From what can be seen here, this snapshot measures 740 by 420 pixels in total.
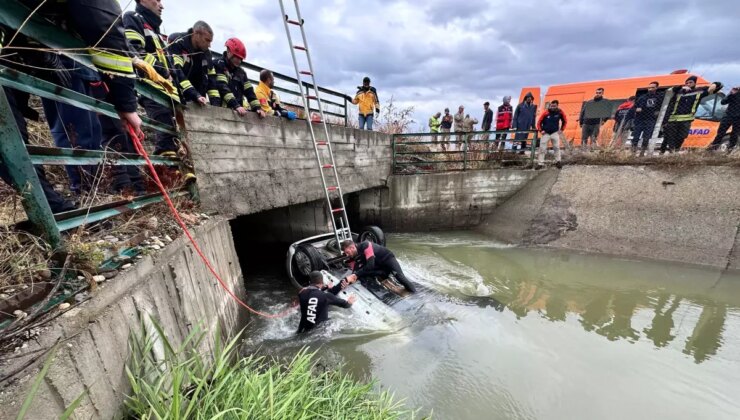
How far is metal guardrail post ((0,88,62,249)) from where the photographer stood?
1416mm

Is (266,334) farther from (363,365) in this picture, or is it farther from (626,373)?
(626,373)

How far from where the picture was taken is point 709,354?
12.2 feet

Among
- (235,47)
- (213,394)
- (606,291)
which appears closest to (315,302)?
(213,394)

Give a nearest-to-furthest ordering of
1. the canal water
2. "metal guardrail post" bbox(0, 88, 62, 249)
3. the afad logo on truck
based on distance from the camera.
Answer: "metal guardrail post" bbox(0, 88, 62, 249), the canal water, the afad logo on truck

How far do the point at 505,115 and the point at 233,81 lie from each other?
8.83 m

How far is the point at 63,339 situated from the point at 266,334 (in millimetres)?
3136

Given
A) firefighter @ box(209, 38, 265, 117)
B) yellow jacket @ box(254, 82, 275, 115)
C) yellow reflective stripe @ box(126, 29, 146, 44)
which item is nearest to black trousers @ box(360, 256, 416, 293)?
firefighter @ box(209, 38, 265, 117)

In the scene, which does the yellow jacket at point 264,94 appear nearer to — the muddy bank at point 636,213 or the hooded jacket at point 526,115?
the muddy bank at point 636,213

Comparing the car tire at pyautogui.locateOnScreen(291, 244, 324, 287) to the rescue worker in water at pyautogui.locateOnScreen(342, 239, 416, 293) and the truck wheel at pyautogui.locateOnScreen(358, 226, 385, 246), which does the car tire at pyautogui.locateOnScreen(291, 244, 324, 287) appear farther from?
the truck wheel at pyautogui.locateOnScreen(358, 226, 385, 246)

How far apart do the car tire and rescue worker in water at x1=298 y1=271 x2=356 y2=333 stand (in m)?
0.75

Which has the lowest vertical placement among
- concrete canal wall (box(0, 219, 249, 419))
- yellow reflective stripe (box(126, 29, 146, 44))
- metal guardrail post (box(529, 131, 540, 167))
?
concrete canal wall (box(0, 219, 249, 419))

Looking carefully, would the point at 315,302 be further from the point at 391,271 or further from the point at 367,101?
the point at 367,101

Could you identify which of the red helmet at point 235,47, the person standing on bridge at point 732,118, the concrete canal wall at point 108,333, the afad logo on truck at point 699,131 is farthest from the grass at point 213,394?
the afad logo on truck at point 699,131

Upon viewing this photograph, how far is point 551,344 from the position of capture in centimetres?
390
